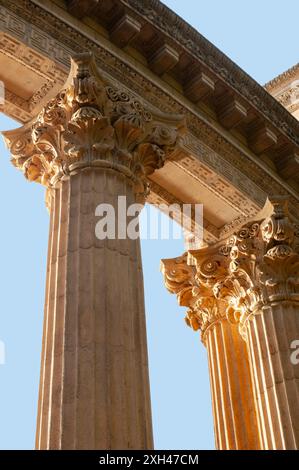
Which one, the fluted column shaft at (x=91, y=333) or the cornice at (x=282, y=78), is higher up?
the cornice at (x=282, y=78)

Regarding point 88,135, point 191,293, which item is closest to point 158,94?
point 88,135

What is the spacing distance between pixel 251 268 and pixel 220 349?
11.2ft

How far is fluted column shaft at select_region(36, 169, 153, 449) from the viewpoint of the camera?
15664 mm

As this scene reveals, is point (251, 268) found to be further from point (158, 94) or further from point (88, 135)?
point (88, 135)

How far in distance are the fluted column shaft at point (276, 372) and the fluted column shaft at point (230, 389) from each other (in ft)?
6.05

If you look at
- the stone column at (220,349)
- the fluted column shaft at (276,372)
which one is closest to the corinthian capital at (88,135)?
the fluted column shaft at (276,372)

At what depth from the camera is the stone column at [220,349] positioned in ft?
83.8

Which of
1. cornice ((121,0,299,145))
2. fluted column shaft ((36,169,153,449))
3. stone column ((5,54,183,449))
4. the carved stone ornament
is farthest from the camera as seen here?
cornice ((121,0,299,145))

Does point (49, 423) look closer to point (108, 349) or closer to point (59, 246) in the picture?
point (108, 349)

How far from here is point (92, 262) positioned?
59.7ft

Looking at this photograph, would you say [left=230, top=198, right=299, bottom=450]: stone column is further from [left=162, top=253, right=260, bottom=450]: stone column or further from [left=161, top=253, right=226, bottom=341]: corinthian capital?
[left=161, top=253, right=226, bottom=341]: corinthian capital

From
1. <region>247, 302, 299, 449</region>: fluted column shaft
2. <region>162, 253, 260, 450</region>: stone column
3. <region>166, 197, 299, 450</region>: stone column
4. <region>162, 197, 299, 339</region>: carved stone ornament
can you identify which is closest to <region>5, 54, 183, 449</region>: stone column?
<region>162, 197, 299, 339</region>: carved stone ornament

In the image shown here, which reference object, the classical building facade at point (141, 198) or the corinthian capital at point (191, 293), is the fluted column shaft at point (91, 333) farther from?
the corinthian capital at point (191, 293)

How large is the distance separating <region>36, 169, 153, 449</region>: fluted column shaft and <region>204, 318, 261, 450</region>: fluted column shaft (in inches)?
328
